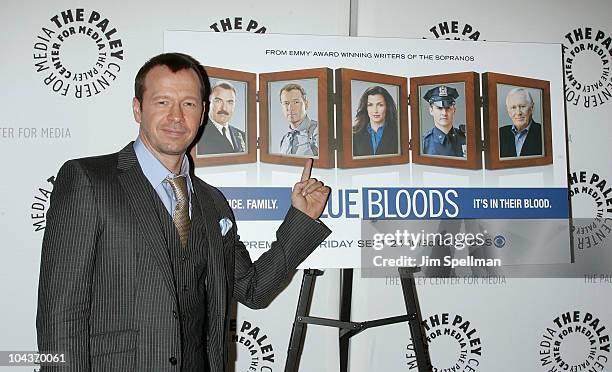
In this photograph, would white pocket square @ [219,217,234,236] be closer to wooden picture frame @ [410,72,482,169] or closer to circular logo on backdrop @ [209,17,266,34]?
wooden picture frame @ [410,72,482,169]

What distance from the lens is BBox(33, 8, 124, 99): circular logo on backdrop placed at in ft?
8.98

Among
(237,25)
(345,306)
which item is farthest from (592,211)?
(237,25)

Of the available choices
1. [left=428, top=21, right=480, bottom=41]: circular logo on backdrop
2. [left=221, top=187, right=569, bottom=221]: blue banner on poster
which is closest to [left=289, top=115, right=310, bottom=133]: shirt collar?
[left=221, top=187, right=569, bottom=221]: blue banner on poster

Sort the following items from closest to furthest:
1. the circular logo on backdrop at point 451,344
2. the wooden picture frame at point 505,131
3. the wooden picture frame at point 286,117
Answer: the wooden picture frame at point 286,117 < the wooden picture frame at point 505,131 < the circular logo on backdrop at point 451,344

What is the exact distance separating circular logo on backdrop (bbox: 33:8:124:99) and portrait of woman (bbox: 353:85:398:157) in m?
1.24

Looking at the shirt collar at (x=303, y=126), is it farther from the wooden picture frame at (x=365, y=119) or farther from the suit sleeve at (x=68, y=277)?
the suit sleeve at (x=68, y=277)

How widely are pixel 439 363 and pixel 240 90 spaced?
1743 millimetres

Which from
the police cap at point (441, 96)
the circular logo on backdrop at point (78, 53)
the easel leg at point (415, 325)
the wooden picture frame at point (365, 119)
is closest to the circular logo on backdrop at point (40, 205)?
the circular logo on backdrop at point (78, 53)

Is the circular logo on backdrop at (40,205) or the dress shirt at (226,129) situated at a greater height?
the dress shirt at (226,129)

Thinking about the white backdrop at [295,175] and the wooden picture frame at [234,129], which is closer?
the wooden picture frame at [234,129]

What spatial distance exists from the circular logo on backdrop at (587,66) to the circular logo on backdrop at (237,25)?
1.71 m

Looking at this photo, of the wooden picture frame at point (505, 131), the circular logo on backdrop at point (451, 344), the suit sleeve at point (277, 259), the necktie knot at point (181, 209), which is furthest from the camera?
the circular logo on backdrop at point (451, 344)

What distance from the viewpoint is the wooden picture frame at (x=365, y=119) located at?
2.59 m

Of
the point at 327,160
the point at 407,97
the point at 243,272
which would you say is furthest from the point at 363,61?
the point at 243,272
